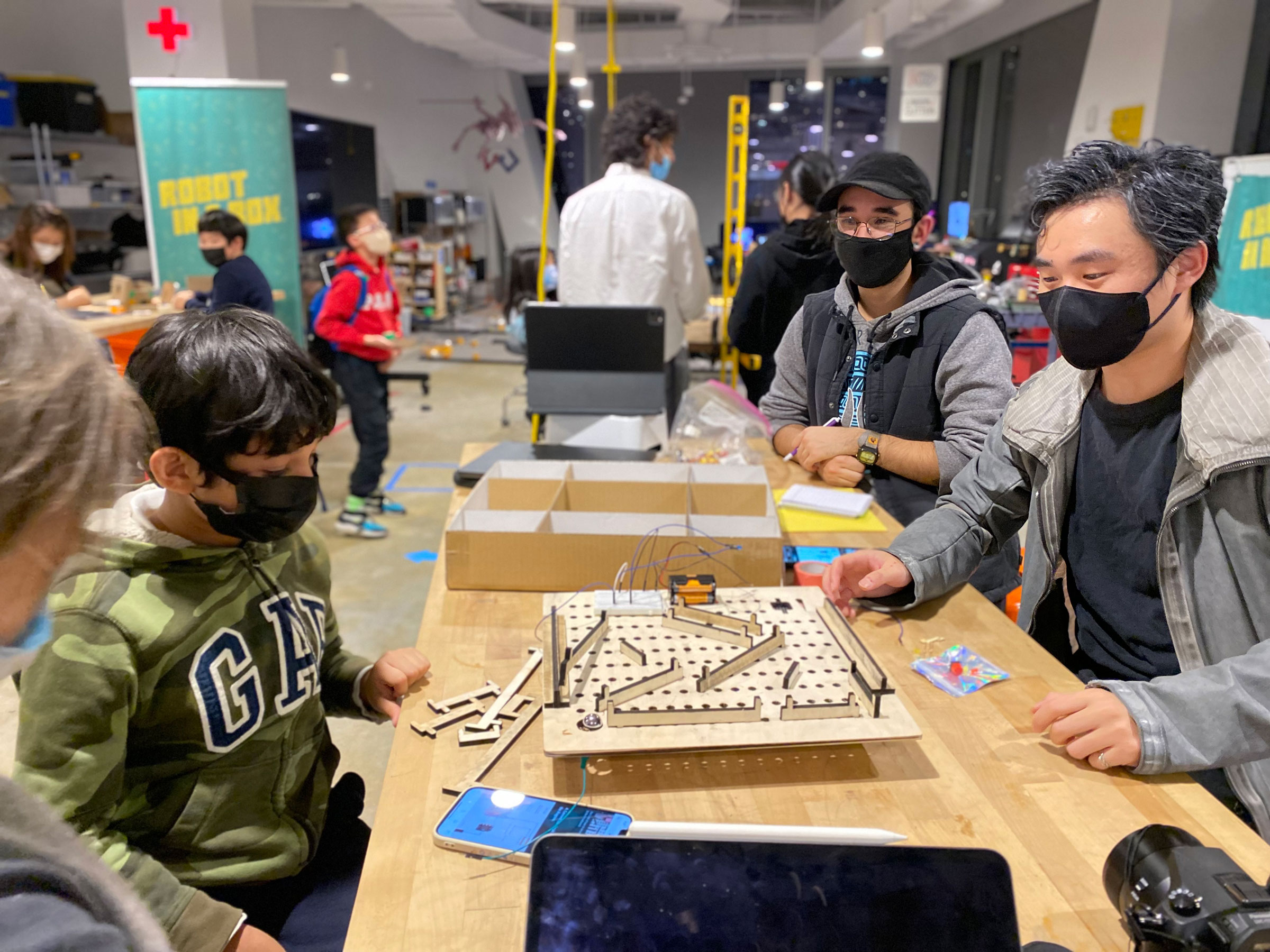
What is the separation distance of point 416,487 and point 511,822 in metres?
4.30

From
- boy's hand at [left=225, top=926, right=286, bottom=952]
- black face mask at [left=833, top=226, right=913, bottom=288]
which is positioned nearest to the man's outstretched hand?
black face mask at [left=833, top=226, right=913, bottom=288]

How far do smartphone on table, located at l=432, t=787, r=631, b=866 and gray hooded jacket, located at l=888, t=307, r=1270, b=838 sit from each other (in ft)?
2.18

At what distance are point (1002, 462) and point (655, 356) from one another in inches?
66.0

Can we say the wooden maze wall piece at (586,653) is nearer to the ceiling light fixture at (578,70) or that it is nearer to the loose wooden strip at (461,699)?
the loose wooden strip at (461,699)

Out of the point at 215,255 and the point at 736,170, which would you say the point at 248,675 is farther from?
the point at 215,255

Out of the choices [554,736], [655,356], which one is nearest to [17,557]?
Result: [554,736]

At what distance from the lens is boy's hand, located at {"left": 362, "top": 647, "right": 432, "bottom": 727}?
1284 mm

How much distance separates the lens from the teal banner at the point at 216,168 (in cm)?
567

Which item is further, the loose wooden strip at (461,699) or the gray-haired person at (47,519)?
the loose wooden strip at (461,699)

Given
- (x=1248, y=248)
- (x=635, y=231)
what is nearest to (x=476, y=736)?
(x=635, y=231)

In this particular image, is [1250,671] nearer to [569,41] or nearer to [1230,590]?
[1230,590]

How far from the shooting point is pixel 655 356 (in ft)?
10.0

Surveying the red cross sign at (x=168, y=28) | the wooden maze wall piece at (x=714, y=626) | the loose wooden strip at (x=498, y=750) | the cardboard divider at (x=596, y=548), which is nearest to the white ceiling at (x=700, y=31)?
the red cross sign at (x=168, y=28)

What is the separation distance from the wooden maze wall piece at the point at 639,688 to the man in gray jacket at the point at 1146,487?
444 millimetres
